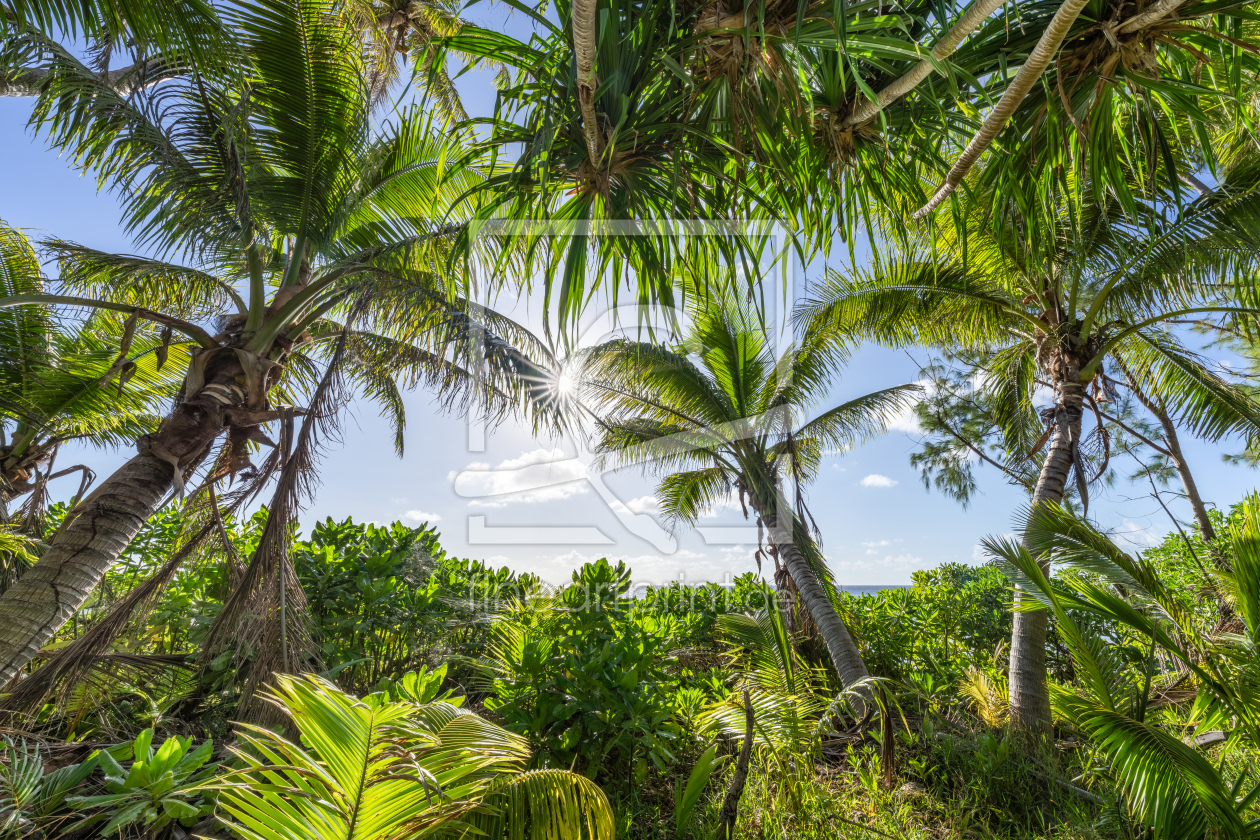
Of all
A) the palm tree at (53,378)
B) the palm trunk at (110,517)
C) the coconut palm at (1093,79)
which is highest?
the palm tree at (53,378)

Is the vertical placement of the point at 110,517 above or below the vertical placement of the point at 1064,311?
below

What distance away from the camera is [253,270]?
4.30m

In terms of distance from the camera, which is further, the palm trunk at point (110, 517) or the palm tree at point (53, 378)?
the palm tree at point (53, 378)

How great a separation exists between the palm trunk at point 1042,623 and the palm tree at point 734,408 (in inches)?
68.4

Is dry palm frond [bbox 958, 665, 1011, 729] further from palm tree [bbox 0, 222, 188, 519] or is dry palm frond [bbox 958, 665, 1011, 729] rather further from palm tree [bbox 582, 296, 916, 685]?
palm tree [bbox 0, 222, 188, 519]

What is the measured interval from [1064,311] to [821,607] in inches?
169

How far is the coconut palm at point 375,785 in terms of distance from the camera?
144 cm

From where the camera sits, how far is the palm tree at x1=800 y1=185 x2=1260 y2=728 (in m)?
5.23

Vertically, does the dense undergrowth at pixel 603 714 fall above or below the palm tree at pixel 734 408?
below

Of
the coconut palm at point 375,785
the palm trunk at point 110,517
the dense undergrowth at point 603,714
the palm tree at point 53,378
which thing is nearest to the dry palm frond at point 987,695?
the dense undergrowth at point 603,714

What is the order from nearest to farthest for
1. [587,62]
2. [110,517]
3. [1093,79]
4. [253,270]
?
[587,62]
[1093,79]
[110,517]
[253,270]

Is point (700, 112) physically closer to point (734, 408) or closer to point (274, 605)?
point (274, 605)

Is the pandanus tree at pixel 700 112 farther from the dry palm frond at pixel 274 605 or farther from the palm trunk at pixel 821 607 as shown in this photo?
the palm trunk at pixel 821 607

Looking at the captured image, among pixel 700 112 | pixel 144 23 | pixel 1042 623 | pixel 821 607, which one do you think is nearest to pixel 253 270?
pixel 144 23
